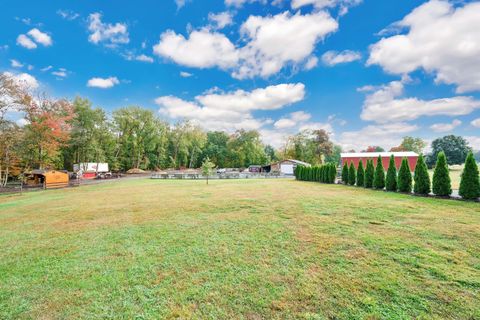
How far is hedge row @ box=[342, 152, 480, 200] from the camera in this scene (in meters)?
7.35

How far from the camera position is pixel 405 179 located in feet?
31.4

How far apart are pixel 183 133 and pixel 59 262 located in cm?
4789

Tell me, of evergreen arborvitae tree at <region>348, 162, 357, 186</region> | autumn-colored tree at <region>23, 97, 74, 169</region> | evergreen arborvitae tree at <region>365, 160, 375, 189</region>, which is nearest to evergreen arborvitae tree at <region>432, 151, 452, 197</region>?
evergreen arborvitae tree at <region>365, 160, 375, 189</region>

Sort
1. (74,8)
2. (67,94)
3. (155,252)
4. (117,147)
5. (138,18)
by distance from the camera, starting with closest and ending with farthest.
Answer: (155,252), (74,8), (138,18), (67,94), (117,147)

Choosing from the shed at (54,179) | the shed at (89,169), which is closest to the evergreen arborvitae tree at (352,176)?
the shed at (54,179)

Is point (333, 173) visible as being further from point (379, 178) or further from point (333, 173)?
point (379, 178)

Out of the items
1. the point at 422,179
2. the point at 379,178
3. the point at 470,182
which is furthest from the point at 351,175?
the point at 470,182

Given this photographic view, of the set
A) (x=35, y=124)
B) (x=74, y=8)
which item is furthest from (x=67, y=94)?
(x=74, y=8)

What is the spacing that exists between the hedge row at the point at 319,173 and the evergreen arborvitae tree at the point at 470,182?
347 inches

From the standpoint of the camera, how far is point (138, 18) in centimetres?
1272

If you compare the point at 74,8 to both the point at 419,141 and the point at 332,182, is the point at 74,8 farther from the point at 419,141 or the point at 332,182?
the point at 419,141

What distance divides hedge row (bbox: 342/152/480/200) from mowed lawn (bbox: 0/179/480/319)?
2.91m

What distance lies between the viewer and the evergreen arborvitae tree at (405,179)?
9445 mm

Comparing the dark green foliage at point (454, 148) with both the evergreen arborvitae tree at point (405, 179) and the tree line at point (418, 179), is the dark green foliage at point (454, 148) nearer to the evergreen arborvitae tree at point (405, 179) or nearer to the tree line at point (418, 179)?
the tree line at point (418, 179)
